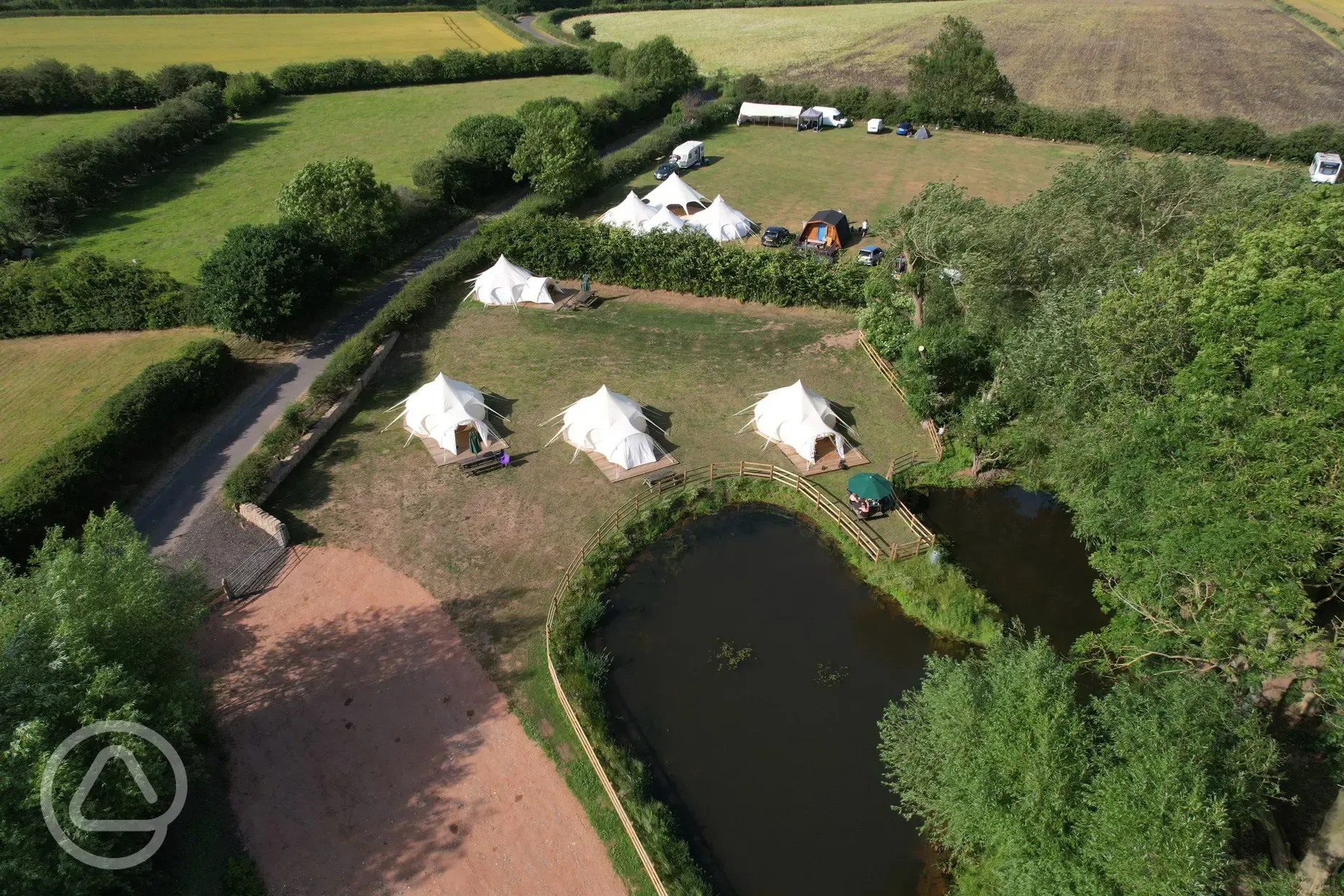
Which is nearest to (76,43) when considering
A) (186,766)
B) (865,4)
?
(186,766)

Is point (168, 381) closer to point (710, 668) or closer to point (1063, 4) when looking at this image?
point (710, 668)

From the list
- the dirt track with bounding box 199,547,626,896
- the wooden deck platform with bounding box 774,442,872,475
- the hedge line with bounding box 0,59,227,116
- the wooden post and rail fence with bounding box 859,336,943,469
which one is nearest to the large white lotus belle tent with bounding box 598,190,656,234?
the wooden post and rail fence with bounding box 859,336,943,469

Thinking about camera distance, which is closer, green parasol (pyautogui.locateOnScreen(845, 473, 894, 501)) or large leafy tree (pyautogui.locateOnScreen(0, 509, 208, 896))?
large leafy tree (pyautogui.locateOnScreen(0, 509, 208, 896))

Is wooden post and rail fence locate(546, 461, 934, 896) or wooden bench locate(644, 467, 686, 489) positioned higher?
wooden bench locate(644, 467, 686, 489)

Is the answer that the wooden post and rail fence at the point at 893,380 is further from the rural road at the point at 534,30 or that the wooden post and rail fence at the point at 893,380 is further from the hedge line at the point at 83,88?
the rural road at the point at 534,30

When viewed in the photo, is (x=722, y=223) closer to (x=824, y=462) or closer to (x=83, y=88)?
(x=824, y=462)

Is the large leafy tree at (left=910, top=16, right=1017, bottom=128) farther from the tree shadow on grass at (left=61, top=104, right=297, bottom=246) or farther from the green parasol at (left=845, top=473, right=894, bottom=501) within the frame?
the tree shadow on grass at (left=61, top=104, right=297, bottom=246)
